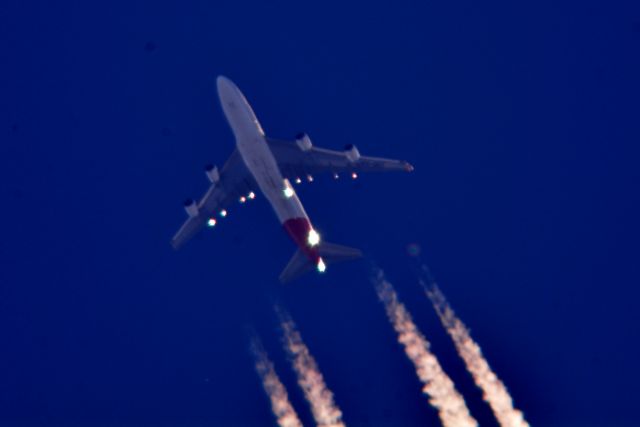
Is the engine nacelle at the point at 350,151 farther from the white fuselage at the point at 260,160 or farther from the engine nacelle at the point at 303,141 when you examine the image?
the white fuselage at the point at 260,160

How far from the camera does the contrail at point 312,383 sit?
63906 mm

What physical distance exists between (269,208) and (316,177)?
5.93 metres

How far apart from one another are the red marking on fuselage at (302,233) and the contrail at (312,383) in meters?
8.97

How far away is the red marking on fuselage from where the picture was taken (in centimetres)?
6181

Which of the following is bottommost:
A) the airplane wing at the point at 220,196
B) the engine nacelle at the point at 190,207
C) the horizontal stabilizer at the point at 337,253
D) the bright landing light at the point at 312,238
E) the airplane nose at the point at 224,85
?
the horizontal stabilizer at the point at 337,253

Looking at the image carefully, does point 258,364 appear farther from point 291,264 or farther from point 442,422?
point 442,422

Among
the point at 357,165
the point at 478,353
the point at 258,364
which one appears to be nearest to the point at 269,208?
the point at 357,165

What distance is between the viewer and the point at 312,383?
214 feet

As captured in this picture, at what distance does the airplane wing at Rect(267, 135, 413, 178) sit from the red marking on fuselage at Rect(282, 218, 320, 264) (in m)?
6.40

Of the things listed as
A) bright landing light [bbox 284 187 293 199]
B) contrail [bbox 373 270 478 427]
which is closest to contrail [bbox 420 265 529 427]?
contrail [bbox 373 270 478 427]

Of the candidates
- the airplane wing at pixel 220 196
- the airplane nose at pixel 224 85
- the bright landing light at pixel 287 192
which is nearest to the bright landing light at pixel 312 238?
the bright landing light at pixel 287 192

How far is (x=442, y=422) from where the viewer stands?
61.7m

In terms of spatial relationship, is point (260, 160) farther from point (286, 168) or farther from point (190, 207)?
point (190, 207)

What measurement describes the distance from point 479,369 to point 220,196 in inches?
1226
